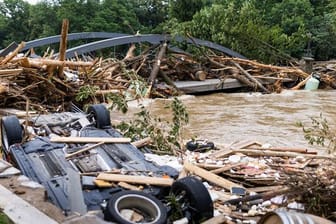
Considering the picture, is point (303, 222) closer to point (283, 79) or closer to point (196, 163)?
point (196, 163)

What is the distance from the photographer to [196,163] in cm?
517

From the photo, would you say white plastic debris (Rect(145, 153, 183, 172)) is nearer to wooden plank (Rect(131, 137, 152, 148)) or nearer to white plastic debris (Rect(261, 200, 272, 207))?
wooden plank (Rect(131, 137, 152, 148))

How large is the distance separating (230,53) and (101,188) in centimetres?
1370

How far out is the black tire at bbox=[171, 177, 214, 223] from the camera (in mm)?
3564

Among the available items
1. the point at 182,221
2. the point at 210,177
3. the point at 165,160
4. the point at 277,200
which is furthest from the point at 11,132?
the point at 277,200

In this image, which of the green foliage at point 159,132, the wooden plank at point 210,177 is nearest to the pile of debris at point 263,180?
the wooden plank at point 210,177

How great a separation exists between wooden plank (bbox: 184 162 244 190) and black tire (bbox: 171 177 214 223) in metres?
0.87

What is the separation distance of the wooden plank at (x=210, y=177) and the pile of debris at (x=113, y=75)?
133 inches

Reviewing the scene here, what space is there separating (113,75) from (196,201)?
30.7 feet

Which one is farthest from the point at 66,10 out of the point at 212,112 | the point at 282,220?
the point at 282,220

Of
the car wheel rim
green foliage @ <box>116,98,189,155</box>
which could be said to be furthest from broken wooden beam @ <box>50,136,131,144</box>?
the car wheel rim

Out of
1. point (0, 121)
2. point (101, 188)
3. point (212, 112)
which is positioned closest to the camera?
point (101, 188)

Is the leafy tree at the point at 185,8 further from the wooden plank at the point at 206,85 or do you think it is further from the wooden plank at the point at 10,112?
the wooden plank at the point at 10,112

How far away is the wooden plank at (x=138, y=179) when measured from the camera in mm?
4051
